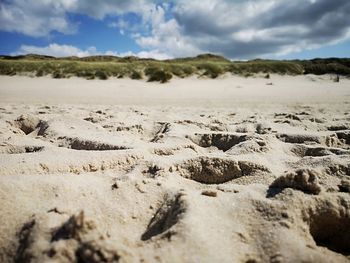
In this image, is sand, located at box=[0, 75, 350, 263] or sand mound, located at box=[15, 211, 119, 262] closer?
sand mound, located at box=[15, 211, 119, 262]

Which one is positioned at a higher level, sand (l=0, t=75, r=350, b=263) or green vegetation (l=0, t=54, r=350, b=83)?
green vegetation (l=0, t=54, r=350, b=83)

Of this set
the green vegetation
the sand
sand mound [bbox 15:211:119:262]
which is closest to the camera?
sand mound [bbox 15:211:119:262]

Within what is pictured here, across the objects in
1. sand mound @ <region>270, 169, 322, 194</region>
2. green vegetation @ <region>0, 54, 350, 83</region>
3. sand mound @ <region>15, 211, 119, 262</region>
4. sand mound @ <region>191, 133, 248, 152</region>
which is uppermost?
green vegetation @ <region>0, 54, 350, 83</region>

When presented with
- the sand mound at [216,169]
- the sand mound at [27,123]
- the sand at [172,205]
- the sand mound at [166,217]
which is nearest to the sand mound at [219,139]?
the sand at [172,205]

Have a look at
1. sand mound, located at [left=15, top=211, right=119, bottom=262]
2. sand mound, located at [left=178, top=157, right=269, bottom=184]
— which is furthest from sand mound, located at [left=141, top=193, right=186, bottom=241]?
sand mound, located at [left=178, top=157, right=269, bottom=184]

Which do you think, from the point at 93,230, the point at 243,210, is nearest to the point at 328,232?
the point at 243,210

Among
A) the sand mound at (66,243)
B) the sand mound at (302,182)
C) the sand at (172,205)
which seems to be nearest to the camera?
the sand mound at (66,243)

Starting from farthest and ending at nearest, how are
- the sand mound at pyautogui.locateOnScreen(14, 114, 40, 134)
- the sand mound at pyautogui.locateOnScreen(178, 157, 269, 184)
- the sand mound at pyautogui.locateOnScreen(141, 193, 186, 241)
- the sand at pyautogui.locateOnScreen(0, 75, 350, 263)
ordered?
the sand mound at pyautogui.locateOnScreen(14, 114, 40, 134) < the sand mound at pyautogui.locateOnScreen(178, 157, 269, 184) < the sand mound at pyautogui.locateOnScreen(141, 193, 186, 241) < the sand at pyautogui.locateOnScreen(0, 75, 350, 263)

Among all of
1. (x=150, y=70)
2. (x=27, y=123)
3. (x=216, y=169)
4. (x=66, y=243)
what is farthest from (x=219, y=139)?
(x=150, y=70)

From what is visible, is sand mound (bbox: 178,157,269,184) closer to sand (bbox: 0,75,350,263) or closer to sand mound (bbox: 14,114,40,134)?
sand (bbox: 0,75,350,263)

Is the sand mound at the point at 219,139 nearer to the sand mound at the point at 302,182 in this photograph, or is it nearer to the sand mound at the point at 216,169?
the sand mound at the point at 216,169

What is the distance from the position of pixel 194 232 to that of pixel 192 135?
186cm

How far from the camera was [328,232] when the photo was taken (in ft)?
5.07

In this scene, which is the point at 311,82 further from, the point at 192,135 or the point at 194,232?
the point at 194,232
